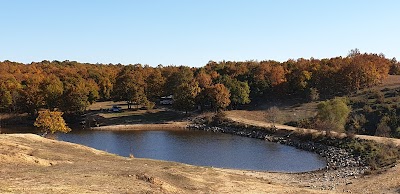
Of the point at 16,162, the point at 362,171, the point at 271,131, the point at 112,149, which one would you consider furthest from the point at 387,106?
the point at 16,162

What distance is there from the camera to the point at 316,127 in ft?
233

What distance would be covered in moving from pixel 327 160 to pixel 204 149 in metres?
18.2

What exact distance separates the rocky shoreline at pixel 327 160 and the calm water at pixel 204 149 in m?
1.66

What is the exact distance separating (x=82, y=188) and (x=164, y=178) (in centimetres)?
681

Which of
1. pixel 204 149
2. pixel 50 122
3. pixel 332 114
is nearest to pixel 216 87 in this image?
pixel 332 114

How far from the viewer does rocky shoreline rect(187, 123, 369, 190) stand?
4089 cm

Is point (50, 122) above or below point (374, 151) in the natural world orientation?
above

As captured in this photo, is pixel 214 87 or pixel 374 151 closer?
pixel 374 151

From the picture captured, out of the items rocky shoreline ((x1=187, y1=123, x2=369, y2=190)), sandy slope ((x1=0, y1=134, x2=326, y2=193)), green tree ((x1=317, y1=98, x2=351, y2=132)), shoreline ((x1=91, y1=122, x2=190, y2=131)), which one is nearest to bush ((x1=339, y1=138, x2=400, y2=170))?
rocky shoreline ((x1=187, y1=123, x2=369, y2=190))

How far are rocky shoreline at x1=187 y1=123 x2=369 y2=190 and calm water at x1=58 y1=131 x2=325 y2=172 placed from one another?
5.44 feet

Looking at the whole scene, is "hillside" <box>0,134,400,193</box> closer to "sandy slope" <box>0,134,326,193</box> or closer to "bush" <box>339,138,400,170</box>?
"sandy slope" <box>0,134,326,193</box>

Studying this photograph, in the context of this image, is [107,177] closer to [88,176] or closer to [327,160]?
[88,176]

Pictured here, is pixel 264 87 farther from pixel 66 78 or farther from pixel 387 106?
pixel 66 78

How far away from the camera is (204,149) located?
62969 mm
